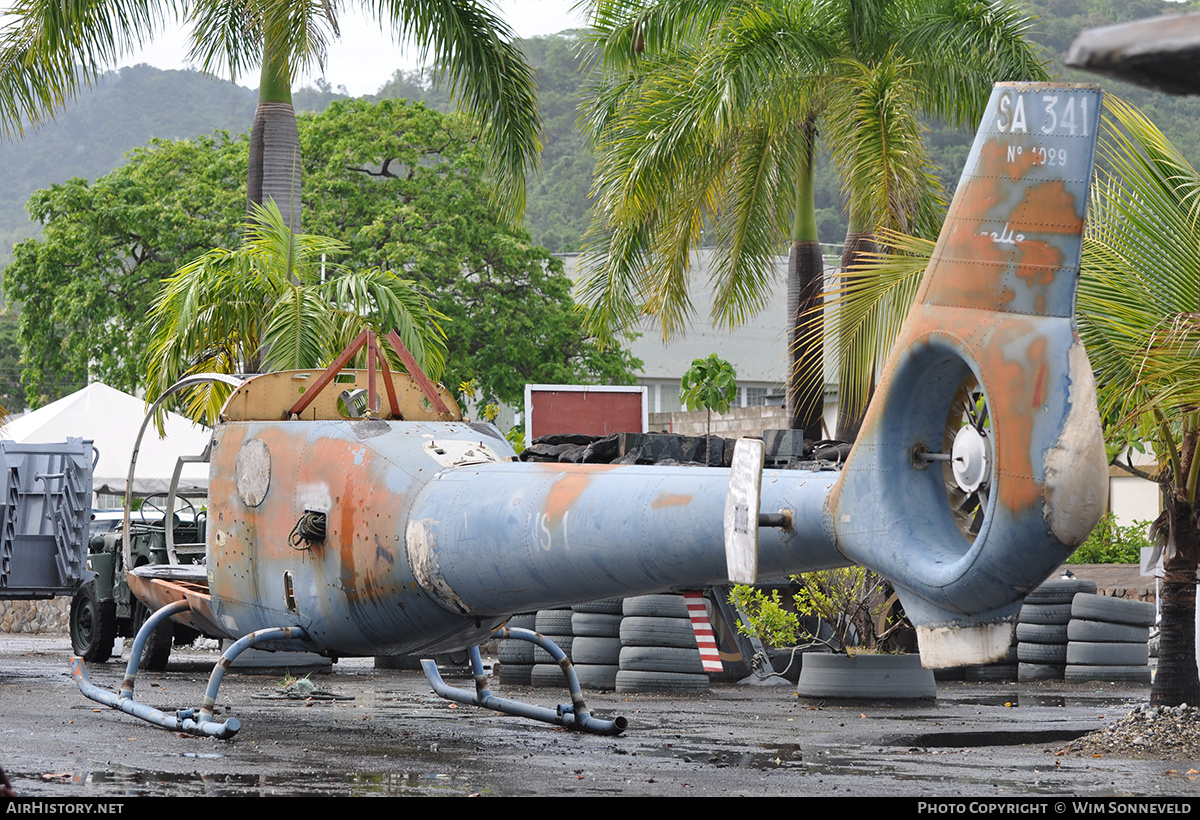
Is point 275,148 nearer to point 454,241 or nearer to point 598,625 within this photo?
point 598,625

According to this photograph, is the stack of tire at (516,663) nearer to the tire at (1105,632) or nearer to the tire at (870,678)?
the tire at (870,678)

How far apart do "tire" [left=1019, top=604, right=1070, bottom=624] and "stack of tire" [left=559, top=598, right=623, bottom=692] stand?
209 inches

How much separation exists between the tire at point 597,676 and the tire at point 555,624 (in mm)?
547

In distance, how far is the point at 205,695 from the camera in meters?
9.09

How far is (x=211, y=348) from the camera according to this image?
17203mm

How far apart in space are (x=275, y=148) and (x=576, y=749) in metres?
11.0

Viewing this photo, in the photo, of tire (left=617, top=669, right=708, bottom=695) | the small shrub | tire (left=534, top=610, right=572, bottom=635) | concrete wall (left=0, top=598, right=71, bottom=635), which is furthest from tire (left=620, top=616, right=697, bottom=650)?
the small shrub

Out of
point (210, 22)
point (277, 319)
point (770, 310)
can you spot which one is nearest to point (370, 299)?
point (277, 319)

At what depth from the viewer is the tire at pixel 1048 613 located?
16109 mm

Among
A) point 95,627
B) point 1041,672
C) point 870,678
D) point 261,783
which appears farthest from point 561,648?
point 261,783

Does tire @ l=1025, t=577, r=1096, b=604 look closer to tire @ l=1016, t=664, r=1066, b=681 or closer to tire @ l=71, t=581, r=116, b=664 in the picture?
tire @ l=1016, t=664, r=1066, b=681

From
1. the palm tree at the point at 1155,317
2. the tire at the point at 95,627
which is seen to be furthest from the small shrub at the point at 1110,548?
the tire at the point at 95,627

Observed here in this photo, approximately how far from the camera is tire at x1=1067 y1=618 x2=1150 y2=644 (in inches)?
617
